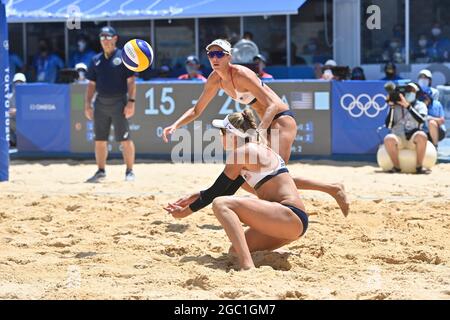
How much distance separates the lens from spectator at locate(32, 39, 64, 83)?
1886 centimetres

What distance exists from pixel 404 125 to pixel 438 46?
5733 millimetres

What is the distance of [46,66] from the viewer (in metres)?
19.0

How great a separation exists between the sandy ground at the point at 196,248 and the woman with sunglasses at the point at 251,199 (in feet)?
0.82

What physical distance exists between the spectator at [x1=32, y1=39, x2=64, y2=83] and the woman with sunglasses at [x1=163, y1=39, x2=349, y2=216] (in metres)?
11.0

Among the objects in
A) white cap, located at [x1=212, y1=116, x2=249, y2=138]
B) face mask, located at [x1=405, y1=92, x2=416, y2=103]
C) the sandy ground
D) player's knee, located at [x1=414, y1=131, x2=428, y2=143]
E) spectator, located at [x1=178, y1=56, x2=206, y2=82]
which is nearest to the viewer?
the sandy ground

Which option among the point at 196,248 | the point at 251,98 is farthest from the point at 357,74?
the point at 196,248

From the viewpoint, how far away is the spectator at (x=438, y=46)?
17.3m

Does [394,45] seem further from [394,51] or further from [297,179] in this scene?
[297,179]

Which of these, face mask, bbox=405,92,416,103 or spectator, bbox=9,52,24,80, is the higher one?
spectator, bbox=9,52,24,80

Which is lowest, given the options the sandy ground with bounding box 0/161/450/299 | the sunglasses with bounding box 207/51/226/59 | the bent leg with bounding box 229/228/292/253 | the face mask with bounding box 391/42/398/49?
the sandy ground with bounding box 0/161/450/299

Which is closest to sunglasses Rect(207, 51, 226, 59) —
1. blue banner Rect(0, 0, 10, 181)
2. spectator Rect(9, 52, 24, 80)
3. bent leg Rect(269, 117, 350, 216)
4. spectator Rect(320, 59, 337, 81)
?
bent leg Rect(269, 117, 350, 216)

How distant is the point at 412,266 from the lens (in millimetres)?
6312

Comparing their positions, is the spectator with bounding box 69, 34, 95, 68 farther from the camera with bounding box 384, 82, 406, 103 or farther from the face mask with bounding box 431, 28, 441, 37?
the camera with bounding box 384, 82, 406, 103

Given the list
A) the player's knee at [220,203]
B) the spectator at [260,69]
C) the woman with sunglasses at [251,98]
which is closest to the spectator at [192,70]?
the spectator at [260,69]
